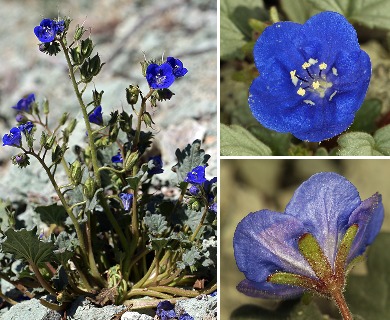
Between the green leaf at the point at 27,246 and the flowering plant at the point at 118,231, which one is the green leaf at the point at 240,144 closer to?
the flowering plant at the point at 118,231

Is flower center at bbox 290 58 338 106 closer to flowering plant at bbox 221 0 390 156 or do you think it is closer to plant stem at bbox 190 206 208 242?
flowering plant at bbox 221 0 390 156

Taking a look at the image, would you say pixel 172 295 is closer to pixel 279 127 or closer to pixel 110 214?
pixel 110 214

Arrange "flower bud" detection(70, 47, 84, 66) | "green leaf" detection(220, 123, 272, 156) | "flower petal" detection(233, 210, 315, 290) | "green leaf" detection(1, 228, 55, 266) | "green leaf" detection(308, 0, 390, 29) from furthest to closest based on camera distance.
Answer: "green leaf" detection(308, 0, 390, 29) < "green leaf" detection(220, 123, 272, 156) < "green leaf" detection(1, 228, 55, 266) < "flower bud" detection(70, 47, 84, 66) < "flower petal" detection(233, 210, 315, 290)

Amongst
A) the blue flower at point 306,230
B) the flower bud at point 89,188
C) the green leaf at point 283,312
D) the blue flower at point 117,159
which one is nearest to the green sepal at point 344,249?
the blue flower at point 306,230

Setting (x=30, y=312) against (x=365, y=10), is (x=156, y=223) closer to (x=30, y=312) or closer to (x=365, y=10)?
(x=30, y=312)

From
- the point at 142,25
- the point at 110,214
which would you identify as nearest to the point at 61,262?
A: the point at 110,214

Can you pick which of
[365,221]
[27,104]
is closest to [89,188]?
[27,104]

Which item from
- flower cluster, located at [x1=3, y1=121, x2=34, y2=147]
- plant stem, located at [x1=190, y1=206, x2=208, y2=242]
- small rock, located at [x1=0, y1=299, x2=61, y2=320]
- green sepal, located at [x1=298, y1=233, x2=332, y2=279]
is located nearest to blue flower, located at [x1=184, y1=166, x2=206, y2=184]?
plant stem, located at [x1=190, y1=206, x2=208, y2=242]
